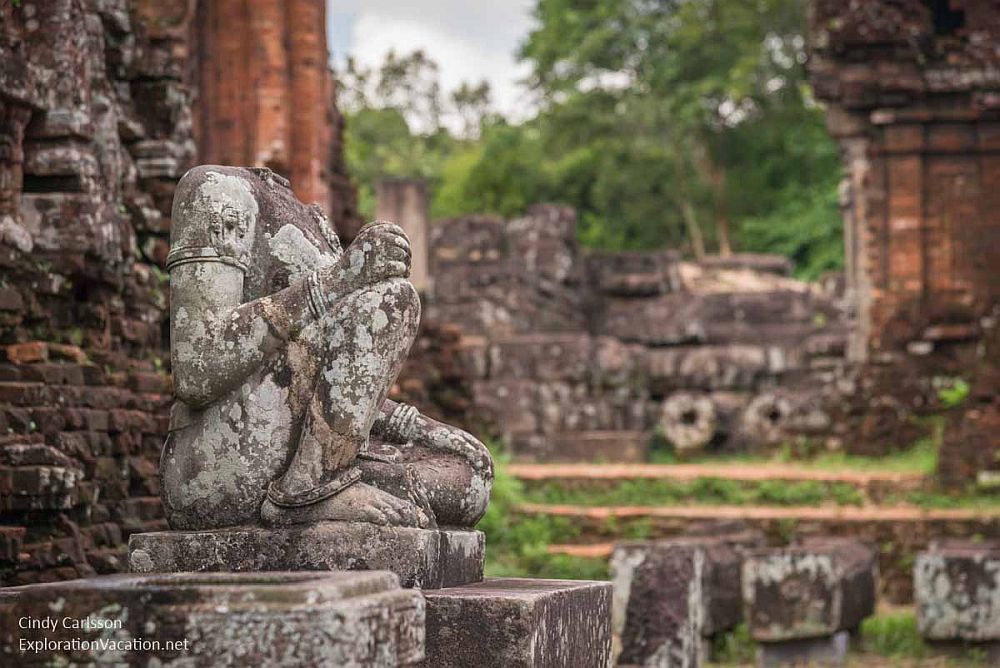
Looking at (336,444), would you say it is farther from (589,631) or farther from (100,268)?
(100,268)

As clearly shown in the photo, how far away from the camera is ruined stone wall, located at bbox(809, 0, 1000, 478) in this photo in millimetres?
20234

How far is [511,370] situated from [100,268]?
→ 1340cm

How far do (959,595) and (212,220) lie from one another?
679cm

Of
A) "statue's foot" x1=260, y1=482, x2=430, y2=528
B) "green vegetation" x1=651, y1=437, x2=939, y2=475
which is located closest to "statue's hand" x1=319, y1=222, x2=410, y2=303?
"statue's foot" x1=260, y1=482, x2=430, y2=528

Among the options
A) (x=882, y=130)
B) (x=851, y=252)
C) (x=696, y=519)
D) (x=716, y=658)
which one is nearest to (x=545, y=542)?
(x=696, y=519)

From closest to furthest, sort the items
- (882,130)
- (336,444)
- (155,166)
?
(336,444) → (155,166) → (882,130)

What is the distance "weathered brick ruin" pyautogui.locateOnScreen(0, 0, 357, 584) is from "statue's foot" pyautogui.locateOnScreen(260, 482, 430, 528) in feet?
6.98

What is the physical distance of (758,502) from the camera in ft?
53.5

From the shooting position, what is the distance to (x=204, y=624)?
399 centimetres

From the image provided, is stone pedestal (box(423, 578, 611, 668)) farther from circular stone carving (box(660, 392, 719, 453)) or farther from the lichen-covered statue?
circular stone carving (box(660, 392, 719, 453))

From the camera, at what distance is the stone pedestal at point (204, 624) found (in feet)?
13.0

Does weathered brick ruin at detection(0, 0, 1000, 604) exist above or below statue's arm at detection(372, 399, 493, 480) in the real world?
above

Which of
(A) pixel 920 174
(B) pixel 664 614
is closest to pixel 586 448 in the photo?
(A) pixel 920 174

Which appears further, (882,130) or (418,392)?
(882,130)
